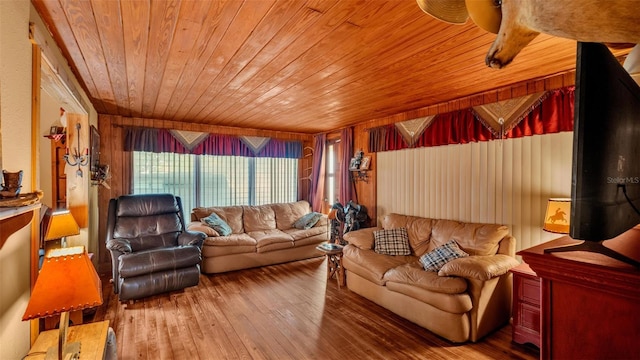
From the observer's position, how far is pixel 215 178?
5219 mm

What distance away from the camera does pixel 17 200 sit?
945mm

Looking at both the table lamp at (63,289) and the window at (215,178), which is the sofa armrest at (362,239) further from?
the table lamp at (63,289)

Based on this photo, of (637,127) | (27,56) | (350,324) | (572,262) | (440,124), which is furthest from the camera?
(440,124)

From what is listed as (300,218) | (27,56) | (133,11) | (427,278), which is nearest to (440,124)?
(427,278)

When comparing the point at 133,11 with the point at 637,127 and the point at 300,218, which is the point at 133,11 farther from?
the point at 300,218

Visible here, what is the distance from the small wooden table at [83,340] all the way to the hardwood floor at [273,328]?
2.45ft

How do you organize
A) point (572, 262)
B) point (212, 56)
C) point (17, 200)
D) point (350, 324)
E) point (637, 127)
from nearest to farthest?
point (637, 127), point (572, 262), point (17, 200), point (212, 56), point (350, 324)

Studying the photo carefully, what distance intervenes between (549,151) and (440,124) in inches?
45.9

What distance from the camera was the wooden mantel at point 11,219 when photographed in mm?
860

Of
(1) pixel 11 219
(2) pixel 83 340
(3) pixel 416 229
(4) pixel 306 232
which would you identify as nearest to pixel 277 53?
(1) pixel 11 219

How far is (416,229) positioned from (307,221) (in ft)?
6.78

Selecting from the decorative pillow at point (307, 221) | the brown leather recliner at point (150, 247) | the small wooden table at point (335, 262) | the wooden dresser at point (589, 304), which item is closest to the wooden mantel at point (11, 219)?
the wooden dresser at point (589, 304)

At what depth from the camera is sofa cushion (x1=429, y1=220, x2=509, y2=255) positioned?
9.32 ft

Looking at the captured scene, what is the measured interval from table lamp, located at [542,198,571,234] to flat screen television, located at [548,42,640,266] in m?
2.03
